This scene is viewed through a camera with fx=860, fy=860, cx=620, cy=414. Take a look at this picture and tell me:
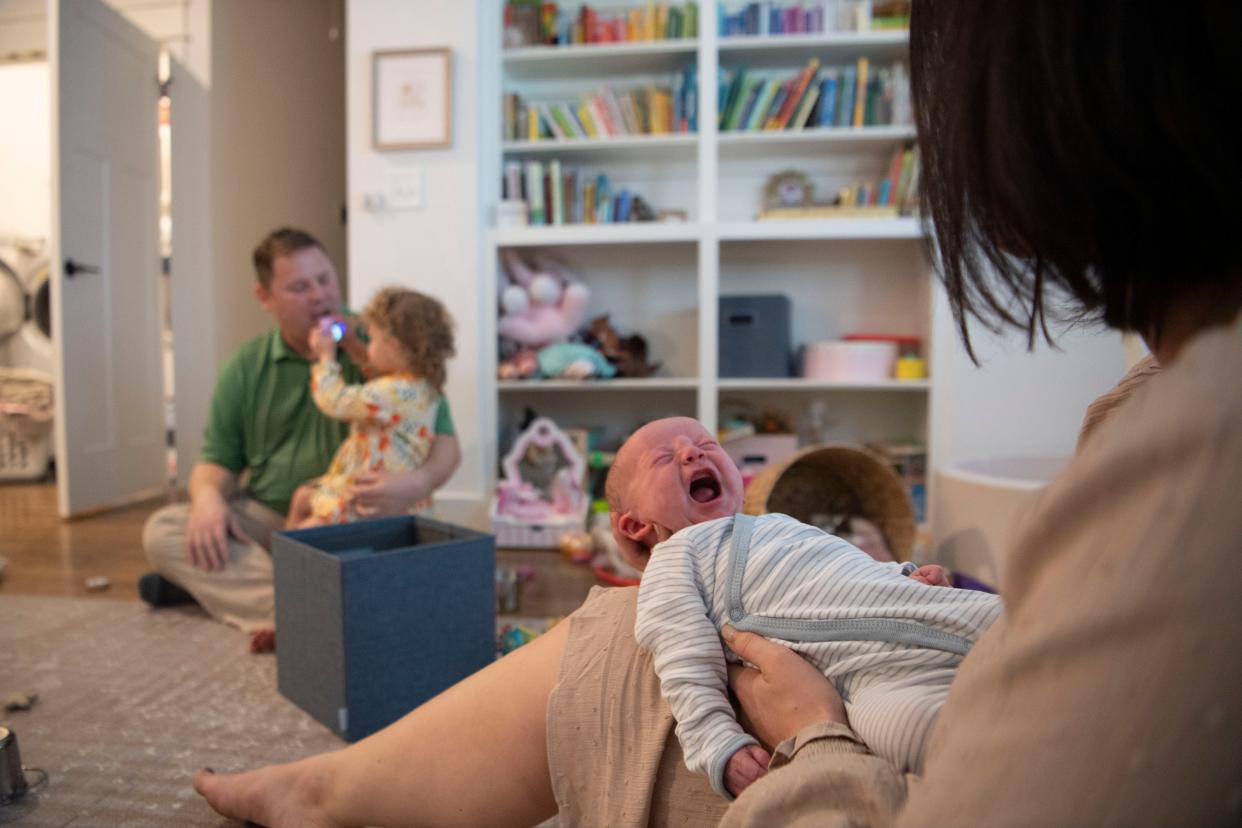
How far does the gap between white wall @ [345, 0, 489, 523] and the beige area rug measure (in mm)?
1267

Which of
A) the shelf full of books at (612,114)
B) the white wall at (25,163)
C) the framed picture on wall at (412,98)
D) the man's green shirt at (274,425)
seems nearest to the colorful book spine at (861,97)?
the shelf full of books at (612,114)

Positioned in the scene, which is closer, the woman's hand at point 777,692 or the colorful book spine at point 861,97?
the woman's hand at point 777,692

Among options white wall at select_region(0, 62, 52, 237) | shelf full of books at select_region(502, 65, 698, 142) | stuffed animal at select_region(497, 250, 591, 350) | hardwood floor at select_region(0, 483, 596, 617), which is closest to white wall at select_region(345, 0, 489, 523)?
stuffed animal at select_region(497, 250, 591, 350)

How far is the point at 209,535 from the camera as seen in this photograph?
1.97 metres

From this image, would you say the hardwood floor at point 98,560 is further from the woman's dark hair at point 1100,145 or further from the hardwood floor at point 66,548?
the woman's dark hair at point 1100,145

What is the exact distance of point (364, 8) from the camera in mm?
3148

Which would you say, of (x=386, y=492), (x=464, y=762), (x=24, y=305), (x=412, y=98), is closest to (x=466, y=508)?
(x=386, y=492)

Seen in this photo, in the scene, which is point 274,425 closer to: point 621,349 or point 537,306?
point 537,306

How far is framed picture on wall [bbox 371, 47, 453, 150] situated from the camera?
311 cm

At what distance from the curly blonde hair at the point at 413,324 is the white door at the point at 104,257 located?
2.07m

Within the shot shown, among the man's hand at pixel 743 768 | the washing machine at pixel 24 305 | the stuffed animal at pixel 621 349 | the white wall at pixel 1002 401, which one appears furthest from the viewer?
the washing machine at pixel 24 305

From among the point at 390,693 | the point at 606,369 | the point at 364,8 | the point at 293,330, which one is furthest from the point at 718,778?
the point at 364,8

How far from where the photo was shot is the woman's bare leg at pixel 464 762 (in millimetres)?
817

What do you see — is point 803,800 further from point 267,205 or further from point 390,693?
point 267,205
